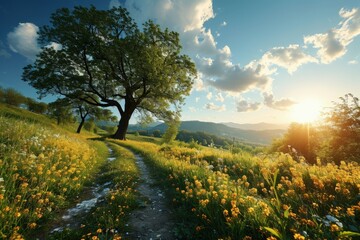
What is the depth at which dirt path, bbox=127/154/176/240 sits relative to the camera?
Result: 4371mm

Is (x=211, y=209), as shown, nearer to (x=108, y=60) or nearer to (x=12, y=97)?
(x=108, y=60)

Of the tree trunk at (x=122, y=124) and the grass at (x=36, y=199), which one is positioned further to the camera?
the tree trunk at (x=122, y=124)

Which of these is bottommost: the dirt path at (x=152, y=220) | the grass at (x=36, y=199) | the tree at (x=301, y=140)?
the dirt path at (x=152, y=220)

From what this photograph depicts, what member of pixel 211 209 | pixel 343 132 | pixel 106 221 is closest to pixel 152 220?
pixel 106 221

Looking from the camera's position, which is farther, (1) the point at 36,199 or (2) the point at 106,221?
(1) the point at 36,199

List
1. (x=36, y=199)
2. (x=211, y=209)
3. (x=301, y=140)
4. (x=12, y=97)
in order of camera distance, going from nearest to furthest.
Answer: (x=211, y=209), (x=36, y=199), (x=301, y=140), (x=12, y=97)

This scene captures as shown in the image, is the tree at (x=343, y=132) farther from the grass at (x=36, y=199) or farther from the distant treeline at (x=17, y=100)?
the distant treeline at (x=17, y=100)

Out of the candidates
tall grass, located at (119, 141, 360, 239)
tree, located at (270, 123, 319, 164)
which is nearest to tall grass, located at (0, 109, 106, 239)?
tall grass, located at (119, 141, 360, 239)

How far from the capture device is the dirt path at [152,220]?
172 inches

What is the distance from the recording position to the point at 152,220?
512 cm

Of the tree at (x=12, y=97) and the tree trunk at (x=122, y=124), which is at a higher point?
the tree at (x=12, y=97)

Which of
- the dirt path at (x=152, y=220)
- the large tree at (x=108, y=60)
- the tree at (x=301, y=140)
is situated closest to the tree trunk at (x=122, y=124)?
the large tree at (x=108, y=60)

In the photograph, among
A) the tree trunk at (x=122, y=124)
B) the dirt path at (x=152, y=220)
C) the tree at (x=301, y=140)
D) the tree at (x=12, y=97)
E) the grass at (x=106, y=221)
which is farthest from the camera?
the tree at (x=12, y=97)

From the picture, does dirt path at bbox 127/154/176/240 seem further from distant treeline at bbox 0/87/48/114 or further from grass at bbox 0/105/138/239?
distant treeline at bbox 0/87/48/114
